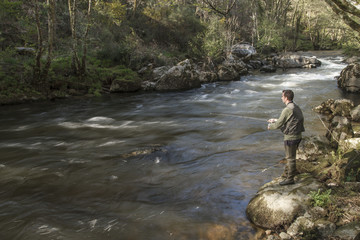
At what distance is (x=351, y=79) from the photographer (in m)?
16.9

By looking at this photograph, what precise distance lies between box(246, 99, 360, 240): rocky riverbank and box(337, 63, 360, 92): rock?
12.2 m

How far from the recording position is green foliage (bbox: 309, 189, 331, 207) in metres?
4.69

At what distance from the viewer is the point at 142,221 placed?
17.0 feet

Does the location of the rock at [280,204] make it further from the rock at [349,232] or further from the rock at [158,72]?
the rock at [158,72]

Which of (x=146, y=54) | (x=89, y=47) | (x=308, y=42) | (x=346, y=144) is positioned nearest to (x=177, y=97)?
→ (x=146, y=54)

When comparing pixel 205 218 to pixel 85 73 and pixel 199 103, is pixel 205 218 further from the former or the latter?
pixel 85 73

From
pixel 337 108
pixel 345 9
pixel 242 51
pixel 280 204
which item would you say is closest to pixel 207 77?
pixel 242 51

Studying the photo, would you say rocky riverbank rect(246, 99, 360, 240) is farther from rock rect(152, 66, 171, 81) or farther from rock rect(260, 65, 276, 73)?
rock rect(260, 65, 276, 73)

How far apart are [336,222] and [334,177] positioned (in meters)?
1.49

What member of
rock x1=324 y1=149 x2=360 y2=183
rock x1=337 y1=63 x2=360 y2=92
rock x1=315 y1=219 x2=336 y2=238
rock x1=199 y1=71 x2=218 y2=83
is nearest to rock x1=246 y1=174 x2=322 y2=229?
rock x1=315 y1=219 x2=336 y2=238

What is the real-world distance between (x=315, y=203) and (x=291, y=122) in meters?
1.54

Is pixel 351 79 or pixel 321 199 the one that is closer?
pixel 321 199

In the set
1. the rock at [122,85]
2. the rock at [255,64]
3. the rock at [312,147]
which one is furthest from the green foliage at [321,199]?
the rock at [255,64]

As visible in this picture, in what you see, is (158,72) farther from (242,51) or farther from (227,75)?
(242,51)
